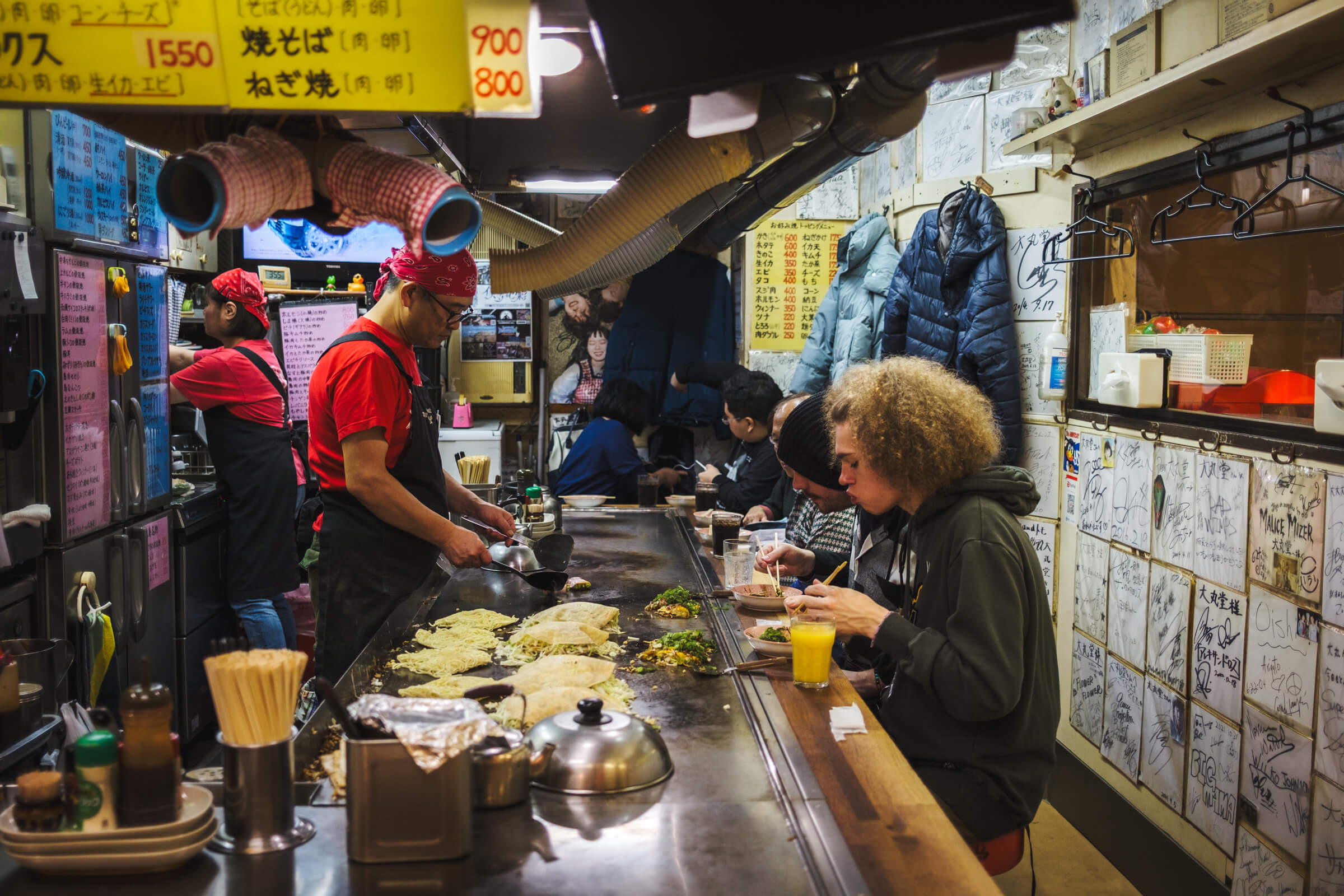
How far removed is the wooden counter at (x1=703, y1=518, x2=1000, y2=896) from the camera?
1.43 m

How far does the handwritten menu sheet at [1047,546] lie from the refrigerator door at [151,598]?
12.1ft

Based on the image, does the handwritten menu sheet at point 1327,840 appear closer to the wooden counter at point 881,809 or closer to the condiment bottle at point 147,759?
the wooden counter at point 881,809

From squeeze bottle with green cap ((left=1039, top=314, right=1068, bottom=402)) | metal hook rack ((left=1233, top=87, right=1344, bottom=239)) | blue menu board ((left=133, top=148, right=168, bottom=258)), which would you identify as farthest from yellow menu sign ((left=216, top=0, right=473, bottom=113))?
squeeze bottle with green cap ((left=1039, top=314, right=1068, bottom=402))

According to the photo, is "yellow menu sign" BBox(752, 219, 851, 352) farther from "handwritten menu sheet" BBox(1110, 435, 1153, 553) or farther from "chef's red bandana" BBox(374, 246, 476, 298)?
"chef's red bandana" BBox(374, 246, 476, 298)

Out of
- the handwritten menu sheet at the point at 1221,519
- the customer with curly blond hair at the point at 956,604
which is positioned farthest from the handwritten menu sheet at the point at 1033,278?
the customer with curly blond hair at the point at 956,604

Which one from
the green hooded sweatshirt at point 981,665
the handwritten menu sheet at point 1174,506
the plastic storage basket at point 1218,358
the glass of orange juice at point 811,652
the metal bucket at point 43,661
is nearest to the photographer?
the green hooded sweatshirt at point 981,665

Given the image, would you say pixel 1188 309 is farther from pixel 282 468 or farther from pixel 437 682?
pixel 282 468

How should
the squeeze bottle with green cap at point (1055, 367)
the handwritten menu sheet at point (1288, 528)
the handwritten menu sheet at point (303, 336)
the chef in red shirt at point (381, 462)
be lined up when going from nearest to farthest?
the handwritten menu sheet at point (1288, 528)
the chef in red shirt at point (381, 462)
the squeeze bottle with green cap at point (1055, 367)
the handwritten menu sheet at point (303, 336)

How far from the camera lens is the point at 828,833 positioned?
1.51m

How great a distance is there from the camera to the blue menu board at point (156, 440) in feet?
13.6

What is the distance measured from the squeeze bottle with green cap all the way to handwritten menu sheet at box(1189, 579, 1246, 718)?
1.12 metres

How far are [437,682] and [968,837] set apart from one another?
1183mm

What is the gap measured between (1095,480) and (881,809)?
2.68 m

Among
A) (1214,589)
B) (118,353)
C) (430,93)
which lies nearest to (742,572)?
(1214,589)
